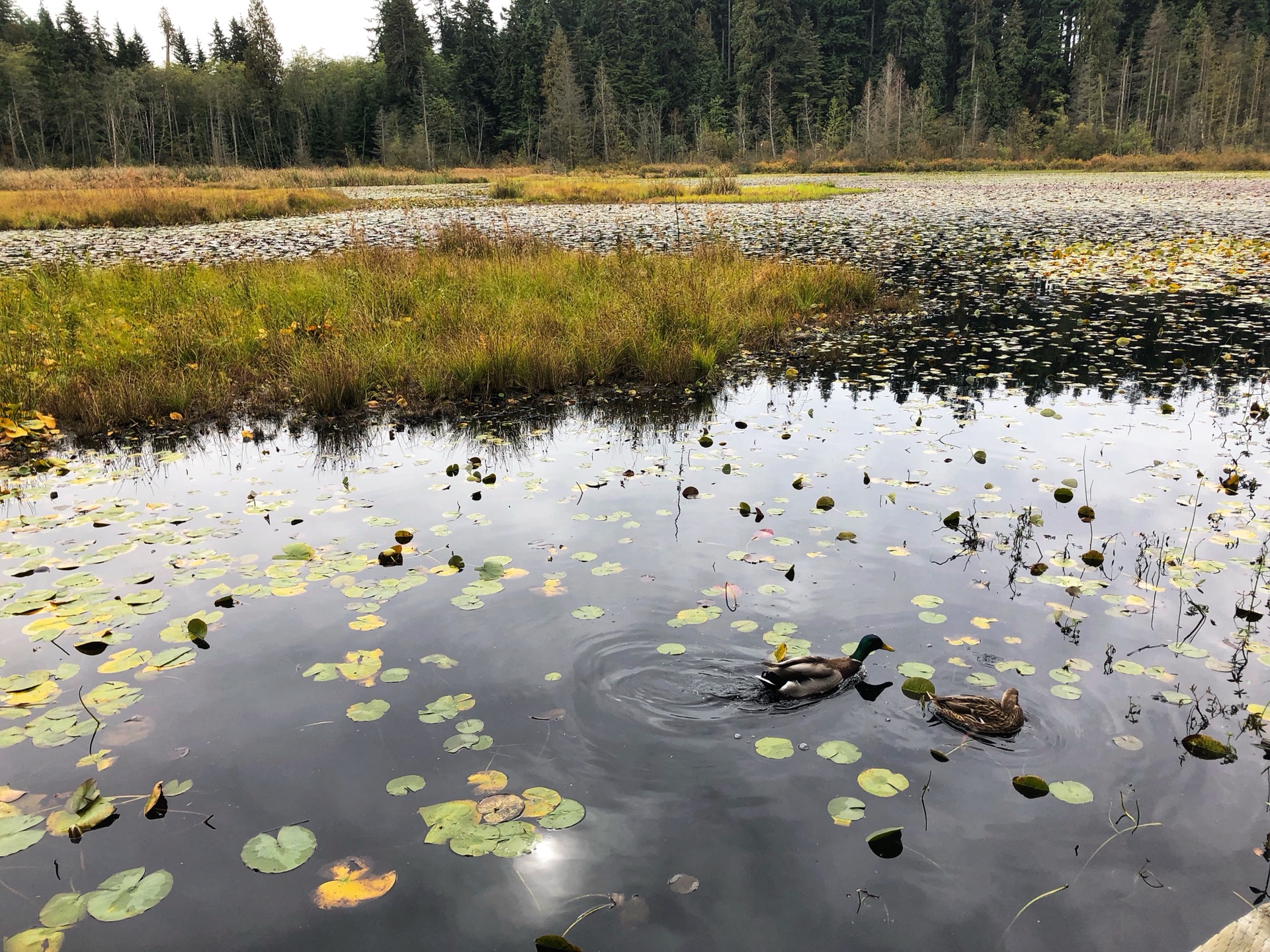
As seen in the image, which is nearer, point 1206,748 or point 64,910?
point 64,910

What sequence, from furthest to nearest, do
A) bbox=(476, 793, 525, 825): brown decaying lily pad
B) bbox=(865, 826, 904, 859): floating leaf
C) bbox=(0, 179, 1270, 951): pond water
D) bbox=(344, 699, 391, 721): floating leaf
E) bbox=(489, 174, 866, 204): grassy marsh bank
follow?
bbox=(489, 174, 866, 204): grassy marsh bank → bbox=(344, 699, 391, 721): floating leaf → bbox=(476, 793, 525, 825): brown decaying lily pad → bbox=(865, 826, 904, 859): floating leaf → bbox=(0, 179, 1270, 951): pond water

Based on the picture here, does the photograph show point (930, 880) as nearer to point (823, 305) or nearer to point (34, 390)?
point (34, 390)

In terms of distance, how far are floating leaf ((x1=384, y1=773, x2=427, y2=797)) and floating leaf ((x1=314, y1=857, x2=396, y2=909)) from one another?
0.27 meters

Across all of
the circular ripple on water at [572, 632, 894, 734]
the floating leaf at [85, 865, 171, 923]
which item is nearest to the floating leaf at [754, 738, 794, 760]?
the circular ripple on water at [572, 632, 894, 734]

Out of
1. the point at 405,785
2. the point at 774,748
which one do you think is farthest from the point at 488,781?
the point at 774,748

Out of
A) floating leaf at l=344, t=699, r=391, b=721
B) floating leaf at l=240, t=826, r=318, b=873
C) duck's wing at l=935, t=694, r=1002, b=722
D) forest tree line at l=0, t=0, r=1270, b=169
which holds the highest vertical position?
forest tree line at l=0, t=0, r=1270, b=169

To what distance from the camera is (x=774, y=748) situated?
8.43ft

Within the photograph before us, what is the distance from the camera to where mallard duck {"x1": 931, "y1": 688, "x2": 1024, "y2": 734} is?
8.45 feet

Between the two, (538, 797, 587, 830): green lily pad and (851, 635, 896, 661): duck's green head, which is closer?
(538, 797, 587, 830): green lily pad

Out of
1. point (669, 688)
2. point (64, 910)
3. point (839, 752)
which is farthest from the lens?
point (669, 688)

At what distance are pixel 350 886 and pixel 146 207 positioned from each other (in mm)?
24587

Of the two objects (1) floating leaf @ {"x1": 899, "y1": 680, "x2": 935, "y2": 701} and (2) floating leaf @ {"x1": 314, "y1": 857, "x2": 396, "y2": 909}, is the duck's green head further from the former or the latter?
(2) floating leaf @ {"x1": 314, "y1": 857, "x2": 396, "y2": 909}

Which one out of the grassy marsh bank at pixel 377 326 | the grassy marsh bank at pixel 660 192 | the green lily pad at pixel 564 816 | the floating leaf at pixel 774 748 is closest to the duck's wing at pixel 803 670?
the floating leaf at pixel 774 748

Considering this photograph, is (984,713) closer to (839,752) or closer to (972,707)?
(972,707)
